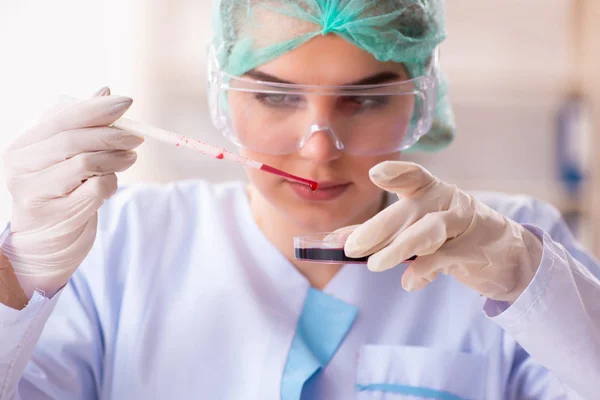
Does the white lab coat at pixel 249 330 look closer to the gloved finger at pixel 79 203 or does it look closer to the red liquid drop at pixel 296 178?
the gloved finger at pixel 79 203

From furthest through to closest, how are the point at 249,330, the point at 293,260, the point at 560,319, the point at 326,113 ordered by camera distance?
the point at 293,260
the point at 249,330
the point at 326,113
the point at 560,319

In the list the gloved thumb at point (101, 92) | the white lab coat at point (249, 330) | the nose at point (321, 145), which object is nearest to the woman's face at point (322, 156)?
the nose at point (321, 145)

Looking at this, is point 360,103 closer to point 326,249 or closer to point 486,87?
point 326,249

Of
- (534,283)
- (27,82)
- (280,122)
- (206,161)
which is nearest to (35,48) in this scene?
(27,82)

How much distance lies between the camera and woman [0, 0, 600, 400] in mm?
1280

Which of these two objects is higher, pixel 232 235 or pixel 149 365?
pixel 232 235

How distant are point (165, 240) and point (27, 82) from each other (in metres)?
1.97

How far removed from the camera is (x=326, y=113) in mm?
1382

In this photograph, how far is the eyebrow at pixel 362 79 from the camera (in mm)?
1403

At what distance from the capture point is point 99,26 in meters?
3.51

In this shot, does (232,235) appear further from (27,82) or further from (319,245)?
(27,82)

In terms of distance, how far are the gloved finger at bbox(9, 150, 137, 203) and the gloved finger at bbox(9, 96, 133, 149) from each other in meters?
0.06

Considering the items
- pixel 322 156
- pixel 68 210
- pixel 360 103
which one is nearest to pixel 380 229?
pixel 322 156

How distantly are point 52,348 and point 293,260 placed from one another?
0.56 meters
